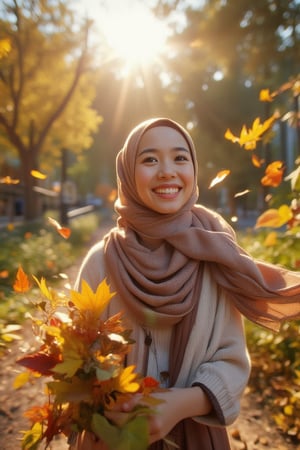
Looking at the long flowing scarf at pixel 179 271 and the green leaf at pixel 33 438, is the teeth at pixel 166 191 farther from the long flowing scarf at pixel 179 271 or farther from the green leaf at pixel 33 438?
the green leaf at pixel 33 438

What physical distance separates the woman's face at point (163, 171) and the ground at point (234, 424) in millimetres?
1384

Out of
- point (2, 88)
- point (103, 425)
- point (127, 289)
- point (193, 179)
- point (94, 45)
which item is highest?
point (94, 45)

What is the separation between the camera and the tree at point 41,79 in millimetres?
11414

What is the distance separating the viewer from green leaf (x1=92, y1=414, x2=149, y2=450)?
938 millimetres

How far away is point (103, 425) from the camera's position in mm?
977

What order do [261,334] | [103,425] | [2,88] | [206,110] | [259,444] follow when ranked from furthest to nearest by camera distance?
[206,110]
[2,88]
[261,334]
[259,444]
[103,425]

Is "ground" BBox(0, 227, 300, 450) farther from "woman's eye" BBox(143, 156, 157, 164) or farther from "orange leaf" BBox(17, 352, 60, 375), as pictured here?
"woman's eye" BBox(143, 156, 157, 164)

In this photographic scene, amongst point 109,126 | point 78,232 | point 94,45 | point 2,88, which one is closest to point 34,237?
point 78,232

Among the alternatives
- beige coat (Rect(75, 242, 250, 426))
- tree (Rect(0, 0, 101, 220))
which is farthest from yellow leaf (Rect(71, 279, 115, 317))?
tree (Rect(0, 0, 101, 220))

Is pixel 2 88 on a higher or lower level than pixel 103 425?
higher

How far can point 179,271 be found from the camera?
1.56m

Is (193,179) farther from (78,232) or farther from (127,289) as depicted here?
(78,232)

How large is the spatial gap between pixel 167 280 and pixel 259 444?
6.23 feet

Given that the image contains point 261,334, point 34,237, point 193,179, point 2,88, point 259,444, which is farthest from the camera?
point 2,88
